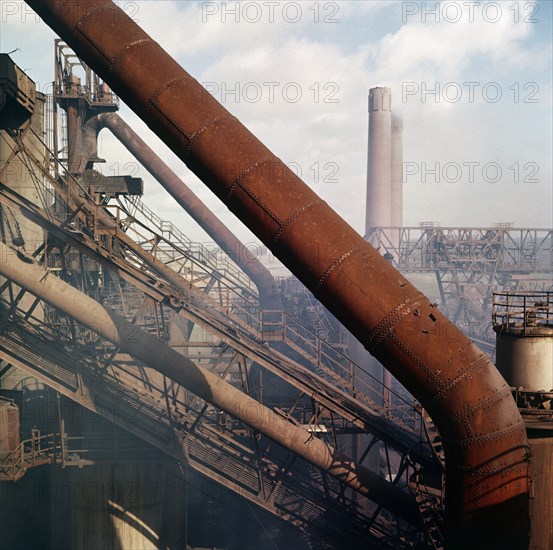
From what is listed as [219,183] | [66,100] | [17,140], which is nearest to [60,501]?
[17,140]

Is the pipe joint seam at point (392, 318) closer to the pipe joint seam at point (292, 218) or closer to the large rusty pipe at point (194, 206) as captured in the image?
the pipe joint seam at point (292, 218)

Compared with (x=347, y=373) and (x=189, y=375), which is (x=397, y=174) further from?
(x=189, y=375)

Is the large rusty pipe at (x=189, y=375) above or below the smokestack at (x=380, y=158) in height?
below

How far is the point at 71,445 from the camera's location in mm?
12031

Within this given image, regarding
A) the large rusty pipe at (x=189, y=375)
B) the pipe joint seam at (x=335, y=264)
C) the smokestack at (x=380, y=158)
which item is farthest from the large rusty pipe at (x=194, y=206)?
the smokestack at (x=380, y=158)

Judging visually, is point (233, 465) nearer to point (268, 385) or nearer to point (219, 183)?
point (219, 183)

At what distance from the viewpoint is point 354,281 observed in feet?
22.8

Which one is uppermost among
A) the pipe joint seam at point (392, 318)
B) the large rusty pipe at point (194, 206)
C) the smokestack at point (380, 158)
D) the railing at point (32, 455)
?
the smokestack at point (380, 158)

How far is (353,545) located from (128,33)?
10340mm

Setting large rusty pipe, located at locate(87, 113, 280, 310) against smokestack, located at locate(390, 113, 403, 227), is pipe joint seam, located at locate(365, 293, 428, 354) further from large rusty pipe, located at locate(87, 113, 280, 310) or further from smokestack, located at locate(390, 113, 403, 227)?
smokestack, located at locate(390, 113, 403, 227)

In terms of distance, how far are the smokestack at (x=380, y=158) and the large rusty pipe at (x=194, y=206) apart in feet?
83.7

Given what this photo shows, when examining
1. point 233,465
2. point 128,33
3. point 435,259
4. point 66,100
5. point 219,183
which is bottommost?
point 233,465

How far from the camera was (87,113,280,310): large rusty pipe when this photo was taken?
23.1 m

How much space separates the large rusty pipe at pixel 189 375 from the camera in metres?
9.67
